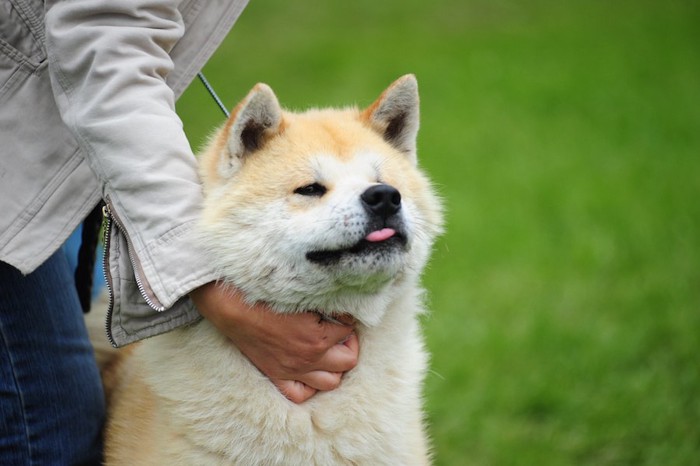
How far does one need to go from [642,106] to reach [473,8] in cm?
539

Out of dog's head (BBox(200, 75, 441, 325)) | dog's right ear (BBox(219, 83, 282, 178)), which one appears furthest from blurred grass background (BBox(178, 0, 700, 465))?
dog's right ear (BBox(219, 83, 282, 178))

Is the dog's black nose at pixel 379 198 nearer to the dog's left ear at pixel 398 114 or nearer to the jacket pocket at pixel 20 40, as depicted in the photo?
the dog's left ear at pixel 398 114

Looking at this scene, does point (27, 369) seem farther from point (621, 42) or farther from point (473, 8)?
point (473, 8)

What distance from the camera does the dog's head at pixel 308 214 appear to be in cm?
221

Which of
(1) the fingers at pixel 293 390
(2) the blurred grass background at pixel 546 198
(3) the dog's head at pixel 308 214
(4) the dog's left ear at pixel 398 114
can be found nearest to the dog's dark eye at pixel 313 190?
(3) the dog's head at pixel 308 214

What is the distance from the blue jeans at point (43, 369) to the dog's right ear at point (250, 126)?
70 centimetres

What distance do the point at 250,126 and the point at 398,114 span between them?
548 millimetres

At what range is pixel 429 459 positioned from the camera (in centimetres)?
276

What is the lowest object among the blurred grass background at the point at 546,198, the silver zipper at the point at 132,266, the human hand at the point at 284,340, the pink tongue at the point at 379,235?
the blurred grass background at the point at 546,198

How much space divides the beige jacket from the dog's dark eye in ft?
1.02

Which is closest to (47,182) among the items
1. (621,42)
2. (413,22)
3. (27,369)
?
(27,369)

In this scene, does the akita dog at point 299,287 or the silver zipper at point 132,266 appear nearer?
the silver zipper at point 132,266

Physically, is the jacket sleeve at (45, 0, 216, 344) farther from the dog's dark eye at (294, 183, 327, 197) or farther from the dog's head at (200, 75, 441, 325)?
the dog's dark eye at (294, 183, 327, 197)

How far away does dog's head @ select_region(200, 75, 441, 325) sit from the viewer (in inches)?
87.2
